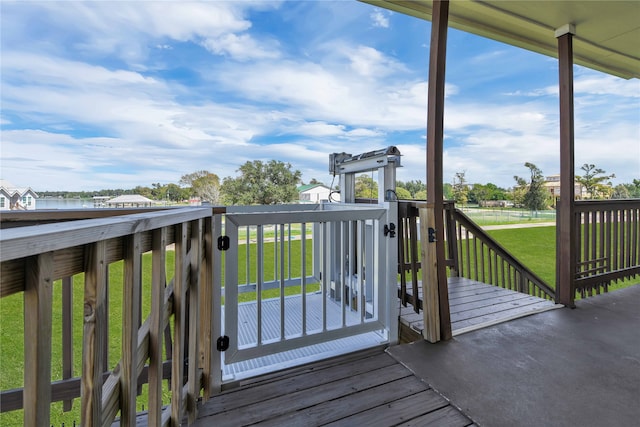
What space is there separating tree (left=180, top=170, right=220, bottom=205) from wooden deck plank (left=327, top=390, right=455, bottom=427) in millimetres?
3344

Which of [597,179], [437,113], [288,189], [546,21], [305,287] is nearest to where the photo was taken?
[305,287]

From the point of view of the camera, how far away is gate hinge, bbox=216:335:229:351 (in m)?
1.73

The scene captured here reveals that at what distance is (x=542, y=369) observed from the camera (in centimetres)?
181

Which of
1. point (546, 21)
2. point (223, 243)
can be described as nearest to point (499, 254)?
point (546, 21)

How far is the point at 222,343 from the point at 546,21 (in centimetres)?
399

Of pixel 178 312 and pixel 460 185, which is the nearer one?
pixel 178 312

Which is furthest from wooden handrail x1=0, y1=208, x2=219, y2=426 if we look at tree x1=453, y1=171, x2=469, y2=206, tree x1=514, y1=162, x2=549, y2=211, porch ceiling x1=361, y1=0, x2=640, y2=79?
tree x1=514, y1=162, x2=549, y2=211

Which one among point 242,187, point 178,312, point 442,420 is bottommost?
point 442,420

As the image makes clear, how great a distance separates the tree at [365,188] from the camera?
9.45 ft

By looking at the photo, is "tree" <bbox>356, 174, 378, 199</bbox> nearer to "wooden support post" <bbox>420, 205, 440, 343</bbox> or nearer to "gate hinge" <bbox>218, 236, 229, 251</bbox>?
"wooden support post" <bbox>420, 205, 440, 343</bbox>

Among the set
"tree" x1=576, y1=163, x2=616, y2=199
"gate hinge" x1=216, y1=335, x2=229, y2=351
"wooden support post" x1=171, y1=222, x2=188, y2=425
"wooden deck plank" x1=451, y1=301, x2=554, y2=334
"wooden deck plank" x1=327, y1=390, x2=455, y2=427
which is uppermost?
"tree" x1=576, y1=163, x2=616, y2=199

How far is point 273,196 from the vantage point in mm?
4523

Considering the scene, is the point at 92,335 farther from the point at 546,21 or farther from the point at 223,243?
the point at 546,21

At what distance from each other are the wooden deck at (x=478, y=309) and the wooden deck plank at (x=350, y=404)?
737mm
